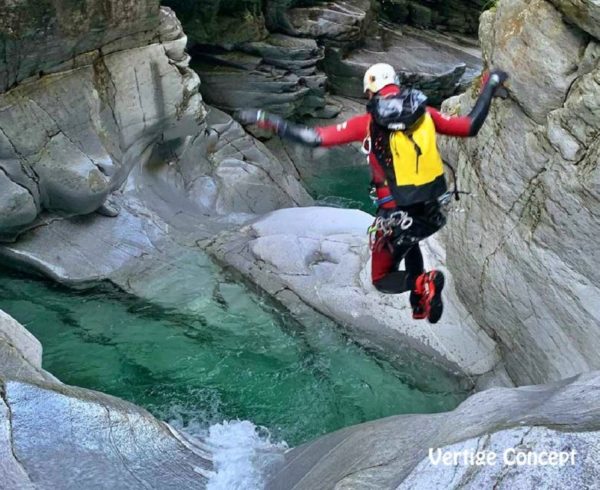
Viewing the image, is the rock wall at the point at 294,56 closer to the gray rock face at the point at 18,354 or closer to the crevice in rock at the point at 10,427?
the gray rock face at the point at 18,354

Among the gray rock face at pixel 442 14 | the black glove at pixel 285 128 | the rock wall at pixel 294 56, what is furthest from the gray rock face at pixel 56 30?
the gray rock face at pixel 442 14

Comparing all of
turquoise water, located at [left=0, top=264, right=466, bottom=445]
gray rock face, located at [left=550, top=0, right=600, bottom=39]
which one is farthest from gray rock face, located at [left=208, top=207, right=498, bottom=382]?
gray rock face, located at [left=550, top=0, right=600, bottom=39]

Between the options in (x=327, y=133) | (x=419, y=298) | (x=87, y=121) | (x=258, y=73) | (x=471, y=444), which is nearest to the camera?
(x=471, y=444)

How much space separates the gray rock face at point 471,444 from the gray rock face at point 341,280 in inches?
112

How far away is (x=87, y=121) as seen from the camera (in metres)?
8.96

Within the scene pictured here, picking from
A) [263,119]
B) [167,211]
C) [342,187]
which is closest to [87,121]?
[167,211]

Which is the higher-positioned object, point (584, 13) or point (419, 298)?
point (584, 13)

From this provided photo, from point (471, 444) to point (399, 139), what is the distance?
238 centimetres

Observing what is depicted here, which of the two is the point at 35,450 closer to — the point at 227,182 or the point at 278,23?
the point at 227,182

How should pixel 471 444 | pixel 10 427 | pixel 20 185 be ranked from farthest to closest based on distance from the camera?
pixel 20 185
pixel 10 427
pixel 471 444

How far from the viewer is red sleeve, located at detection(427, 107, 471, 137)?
5137 mm

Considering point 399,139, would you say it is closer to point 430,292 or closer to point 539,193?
point 430,292

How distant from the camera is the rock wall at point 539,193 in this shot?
5902mm

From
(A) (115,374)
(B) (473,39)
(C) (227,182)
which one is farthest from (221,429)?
(B) (473,39)
